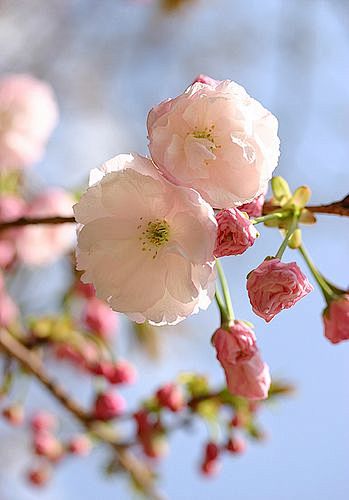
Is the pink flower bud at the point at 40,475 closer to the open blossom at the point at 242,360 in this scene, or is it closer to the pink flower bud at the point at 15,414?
the pink flower bud at the point at 15,414

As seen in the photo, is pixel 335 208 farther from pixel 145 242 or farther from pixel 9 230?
pixel 9 230

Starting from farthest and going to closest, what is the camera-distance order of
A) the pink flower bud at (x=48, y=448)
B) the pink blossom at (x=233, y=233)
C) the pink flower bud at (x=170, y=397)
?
the pink flower bud at (x=48, y=448) < the pink flower bud at (x=170, y=397) < the pink blossom at (x=233, y=233)

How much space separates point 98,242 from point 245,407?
73 cm

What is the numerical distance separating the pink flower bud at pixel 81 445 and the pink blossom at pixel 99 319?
205 millimetres

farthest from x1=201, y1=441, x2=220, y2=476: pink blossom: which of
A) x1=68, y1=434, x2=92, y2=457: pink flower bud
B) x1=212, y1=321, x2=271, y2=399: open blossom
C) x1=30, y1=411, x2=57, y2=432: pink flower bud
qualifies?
x1=212, y1=321, x2=271, y2=399: open blossom

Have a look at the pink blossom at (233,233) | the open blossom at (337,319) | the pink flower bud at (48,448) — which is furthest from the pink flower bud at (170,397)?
the pink blossom at (233,233)

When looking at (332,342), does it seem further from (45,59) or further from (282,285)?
(45,59)

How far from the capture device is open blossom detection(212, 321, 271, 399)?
776mm

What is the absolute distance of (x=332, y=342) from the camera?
0.81 m

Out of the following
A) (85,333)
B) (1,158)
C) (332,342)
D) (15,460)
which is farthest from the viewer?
(15,460)

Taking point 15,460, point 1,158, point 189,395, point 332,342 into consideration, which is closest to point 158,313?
point 332,342

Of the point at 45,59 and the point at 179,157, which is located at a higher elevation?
the point at 179,157

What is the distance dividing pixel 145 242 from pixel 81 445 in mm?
940

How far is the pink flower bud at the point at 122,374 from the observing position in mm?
1432
